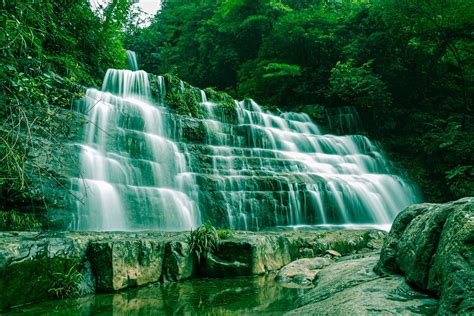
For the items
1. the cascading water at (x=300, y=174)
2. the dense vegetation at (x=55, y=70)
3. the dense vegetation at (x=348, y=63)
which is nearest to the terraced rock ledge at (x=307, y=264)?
the dense vegetation at (x=55, y=70)

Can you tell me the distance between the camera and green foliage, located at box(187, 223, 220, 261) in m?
4.86

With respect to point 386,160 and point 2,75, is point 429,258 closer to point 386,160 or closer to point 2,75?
point 2,75

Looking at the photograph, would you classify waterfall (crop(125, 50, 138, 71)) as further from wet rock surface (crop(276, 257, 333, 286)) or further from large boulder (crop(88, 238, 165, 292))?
wet rock surface (crop(276, 257, 333, 286))

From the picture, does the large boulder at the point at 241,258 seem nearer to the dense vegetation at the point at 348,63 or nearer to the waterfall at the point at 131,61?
the dense vegetation at the point at 348,63

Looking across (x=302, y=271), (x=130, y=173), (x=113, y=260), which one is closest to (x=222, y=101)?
(x=130, y=173)

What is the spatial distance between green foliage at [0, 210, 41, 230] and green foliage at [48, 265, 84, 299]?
2.93m

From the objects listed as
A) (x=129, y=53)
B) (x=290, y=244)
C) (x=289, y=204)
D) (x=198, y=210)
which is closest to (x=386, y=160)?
(x=289, y=204)

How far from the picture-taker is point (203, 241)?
4934 mm

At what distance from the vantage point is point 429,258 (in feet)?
7.92

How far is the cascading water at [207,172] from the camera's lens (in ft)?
25.5

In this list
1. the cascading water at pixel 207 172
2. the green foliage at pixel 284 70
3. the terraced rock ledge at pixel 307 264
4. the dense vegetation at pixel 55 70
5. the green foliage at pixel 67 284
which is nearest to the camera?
the terraced rock ledge at pixel 307 264

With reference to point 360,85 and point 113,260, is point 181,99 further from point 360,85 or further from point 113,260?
point 113,260

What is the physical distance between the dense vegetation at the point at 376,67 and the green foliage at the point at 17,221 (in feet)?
40.4

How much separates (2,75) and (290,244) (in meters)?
4.42
